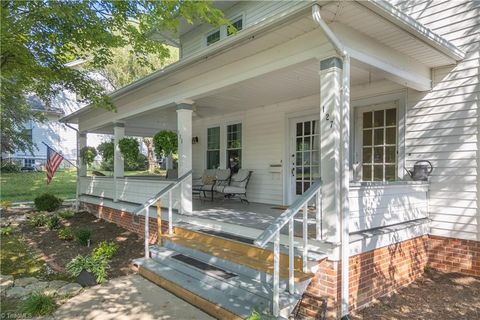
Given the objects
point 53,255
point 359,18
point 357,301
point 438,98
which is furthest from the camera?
point 53,255

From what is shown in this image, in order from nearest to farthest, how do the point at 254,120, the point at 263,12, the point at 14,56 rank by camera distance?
the point at 14,56
the point at 263,12
the point at 254,120

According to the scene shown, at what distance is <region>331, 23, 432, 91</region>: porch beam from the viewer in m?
3.77

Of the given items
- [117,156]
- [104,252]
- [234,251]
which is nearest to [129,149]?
[117,156]

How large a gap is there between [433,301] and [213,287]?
282 centimetres

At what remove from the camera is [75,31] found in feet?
16.1

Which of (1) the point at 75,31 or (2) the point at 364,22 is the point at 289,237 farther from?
(1) the point at 75,31

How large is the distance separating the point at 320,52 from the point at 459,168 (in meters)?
3.00

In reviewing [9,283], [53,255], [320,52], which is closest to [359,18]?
[320,52]

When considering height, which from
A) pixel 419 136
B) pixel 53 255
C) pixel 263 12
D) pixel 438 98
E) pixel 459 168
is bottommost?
pixel 53 255

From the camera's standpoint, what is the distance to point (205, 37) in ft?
30.8

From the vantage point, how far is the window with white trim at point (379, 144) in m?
5.80

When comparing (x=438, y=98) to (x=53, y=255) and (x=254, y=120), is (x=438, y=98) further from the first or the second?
(x=53, y=255)

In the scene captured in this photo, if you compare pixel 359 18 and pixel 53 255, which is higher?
pixel 359 18

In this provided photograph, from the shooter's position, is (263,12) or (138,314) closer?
(138,314)
